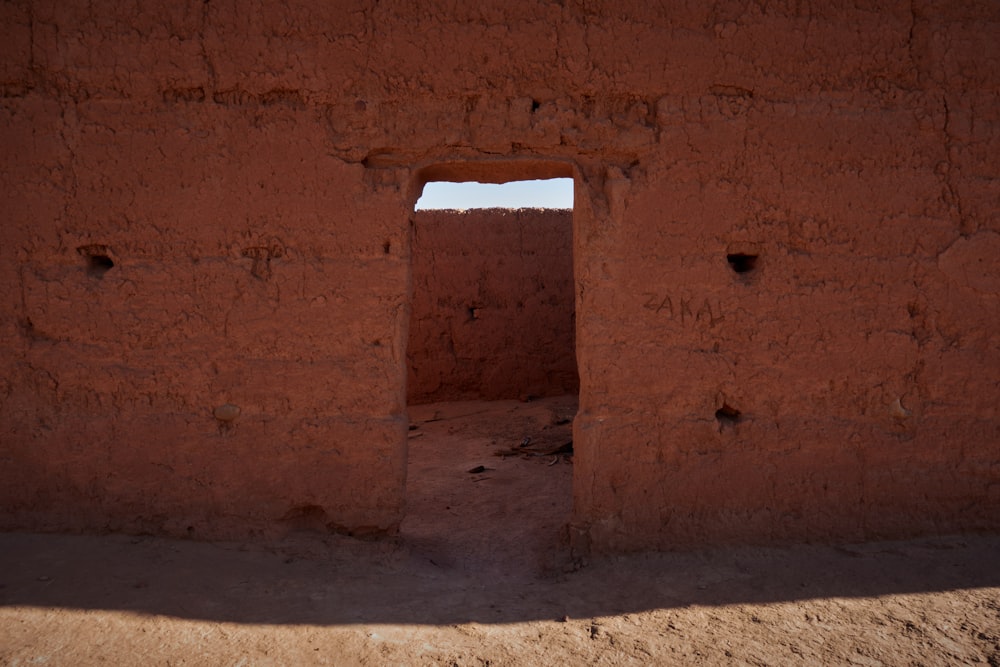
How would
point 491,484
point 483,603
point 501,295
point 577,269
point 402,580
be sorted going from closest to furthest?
point 483,603 → point 402,580 → point 577,269 → point 491,484 → point 501,295

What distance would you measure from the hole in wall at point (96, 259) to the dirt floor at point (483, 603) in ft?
4.06

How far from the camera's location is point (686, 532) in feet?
10.3

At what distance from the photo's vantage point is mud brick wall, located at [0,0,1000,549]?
3.09 m

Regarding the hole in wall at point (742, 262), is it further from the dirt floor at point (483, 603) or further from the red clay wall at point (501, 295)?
the red clay wall at point (501, 295)

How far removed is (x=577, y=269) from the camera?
3168 mm

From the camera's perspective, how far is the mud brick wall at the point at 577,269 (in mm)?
3088

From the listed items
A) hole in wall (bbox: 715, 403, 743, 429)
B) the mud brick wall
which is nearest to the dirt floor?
the mud brick wall

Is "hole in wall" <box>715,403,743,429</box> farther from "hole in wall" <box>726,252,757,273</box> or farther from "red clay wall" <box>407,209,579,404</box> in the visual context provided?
"red clay wall" <box>407,209,579,404</box>

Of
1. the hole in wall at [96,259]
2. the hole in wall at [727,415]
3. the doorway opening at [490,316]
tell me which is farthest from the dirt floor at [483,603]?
the doorway opening at [490,316]

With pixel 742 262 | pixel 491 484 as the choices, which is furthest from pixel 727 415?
pixel 491 484

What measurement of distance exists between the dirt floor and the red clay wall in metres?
3.70

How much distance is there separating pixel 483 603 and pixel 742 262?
2.00 meters

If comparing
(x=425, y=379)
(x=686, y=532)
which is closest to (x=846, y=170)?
(x=686, y=532)

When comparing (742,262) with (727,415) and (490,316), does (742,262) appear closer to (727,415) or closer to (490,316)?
(727,415)
